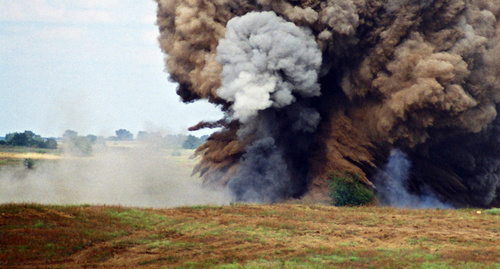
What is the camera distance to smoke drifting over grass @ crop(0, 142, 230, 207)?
3900cm

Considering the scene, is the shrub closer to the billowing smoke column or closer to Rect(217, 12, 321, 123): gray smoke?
the billowing smoke column

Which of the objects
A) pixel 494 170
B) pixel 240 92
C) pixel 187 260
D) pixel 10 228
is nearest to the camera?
pixel 187 260

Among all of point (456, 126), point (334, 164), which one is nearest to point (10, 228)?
point (334, 164)

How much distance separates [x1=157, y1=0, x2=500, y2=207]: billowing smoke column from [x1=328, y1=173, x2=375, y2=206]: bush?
1.11m

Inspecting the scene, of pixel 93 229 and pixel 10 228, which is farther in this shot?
pixel 93 229

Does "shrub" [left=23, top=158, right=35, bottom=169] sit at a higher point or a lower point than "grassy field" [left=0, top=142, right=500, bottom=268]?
higher

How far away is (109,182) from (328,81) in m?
18.5

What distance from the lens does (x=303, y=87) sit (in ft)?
113

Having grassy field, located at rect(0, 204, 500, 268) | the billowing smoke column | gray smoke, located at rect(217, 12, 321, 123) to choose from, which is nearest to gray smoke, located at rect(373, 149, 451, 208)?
the billowing smoke column

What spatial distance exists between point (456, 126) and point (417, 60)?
17.8ft

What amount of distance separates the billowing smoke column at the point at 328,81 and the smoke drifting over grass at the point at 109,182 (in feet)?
10.6

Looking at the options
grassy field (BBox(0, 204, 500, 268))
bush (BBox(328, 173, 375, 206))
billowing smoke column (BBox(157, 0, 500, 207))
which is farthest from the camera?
bush (BBox(328, 173, 375, 206))

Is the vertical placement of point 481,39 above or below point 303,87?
above

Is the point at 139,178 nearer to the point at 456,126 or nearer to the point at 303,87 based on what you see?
the point at 303,87
